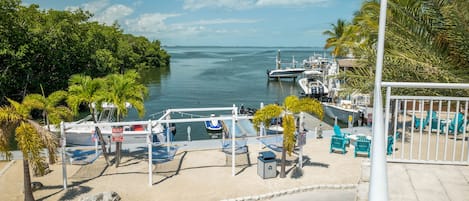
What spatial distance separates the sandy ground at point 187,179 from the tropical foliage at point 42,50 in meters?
15.3

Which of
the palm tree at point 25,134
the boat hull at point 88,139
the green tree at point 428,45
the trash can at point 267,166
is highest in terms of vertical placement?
the green tree at point 428,45

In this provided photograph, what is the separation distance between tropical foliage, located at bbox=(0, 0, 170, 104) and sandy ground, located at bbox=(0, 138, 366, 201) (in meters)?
15.3

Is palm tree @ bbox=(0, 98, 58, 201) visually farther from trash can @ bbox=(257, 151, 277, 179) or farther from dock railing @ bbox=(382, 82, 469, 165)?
dock railing @ bbox=(382, 82, 469, 165)

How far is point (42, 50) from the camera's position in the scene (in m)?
27.2

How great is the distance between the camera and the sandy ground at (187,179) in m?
9.75

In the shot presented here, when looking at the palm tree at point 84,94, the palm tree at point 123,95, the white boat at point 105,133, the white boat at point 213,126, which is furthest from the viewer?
the white boat at point 213,126

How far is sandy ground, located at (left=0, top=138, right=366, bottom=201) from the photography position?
32.0 feet

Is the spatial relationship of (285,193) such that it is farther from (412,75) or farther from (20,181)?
(20,181)

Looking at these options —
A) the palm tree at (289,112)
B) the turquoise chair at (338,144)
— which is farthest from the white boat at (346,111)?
the palm tree at (289,112)

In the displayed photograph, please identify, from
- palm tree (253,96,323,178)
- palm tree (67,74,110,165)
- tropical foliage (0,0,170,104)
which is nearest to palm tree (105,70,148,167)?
palm tree (67,74,110,165)

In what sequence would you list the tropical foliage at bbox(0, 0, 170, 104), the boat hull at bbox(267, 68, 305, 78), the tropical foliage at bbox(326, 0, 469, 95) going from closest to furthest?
the tropical foliage at bbox(326, 0, 469, 95)
the tropical foliage at bbox(0, 0, 170, 104)
the boat hull at bbox(267, 68, 305, 78)

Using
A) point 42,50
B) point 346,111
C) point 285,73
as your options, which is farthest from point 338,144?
point 285,73

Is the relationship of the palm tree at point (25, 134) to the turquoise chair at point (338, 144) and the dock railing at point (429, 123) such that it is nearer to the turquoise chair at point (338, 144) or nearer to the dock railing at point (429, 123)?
the dock railing at point (429, 123)

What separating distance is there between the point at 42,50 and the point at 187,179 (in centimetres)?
2160
